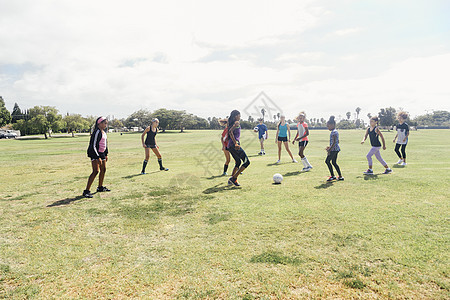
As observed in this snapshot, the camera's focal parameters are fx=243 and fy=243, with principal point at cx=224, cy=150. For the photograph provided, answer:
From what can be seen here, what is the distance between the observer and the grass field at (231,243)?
10.2ft

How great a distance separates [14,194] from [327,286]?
923cm

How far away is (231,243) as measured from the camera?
419 centimetres

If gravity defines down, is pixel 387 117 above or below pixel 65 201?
above

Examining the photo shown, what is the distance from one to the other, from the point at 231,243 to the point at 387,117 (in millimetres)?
127866

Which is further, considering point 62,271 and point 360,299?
point 62,271

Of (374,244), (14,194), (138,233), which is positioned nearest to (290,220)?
(374,244)

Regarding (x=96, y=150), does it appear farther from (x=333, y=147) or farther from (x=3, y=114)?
(x=3, y=114)

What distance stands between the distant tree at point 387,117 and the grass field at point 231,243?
395 feet

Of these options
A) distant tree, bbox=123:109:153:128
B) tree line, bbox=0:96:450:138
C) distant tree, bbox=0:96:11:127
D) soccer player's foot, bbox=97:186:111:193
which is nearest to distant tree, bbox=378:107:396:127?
tree line, bbox=0:96:450:138

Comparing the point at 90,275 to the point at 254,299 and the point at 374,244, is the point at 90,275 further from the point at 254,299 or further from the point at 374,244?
the point at 374,244

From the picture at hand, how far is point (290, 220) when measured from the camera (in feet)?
16.7

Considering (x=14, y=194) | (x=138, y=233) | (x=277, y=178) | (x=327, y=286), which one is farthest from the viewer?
(x=277, y=178)

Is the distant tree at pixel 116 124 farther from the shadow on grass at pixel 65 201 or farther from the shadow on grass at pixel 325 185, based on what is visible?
the shadow on grass at pixel 325 185

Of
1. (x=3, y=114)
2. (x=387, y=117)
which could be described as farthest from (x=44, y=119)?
(x=387, y=117)
